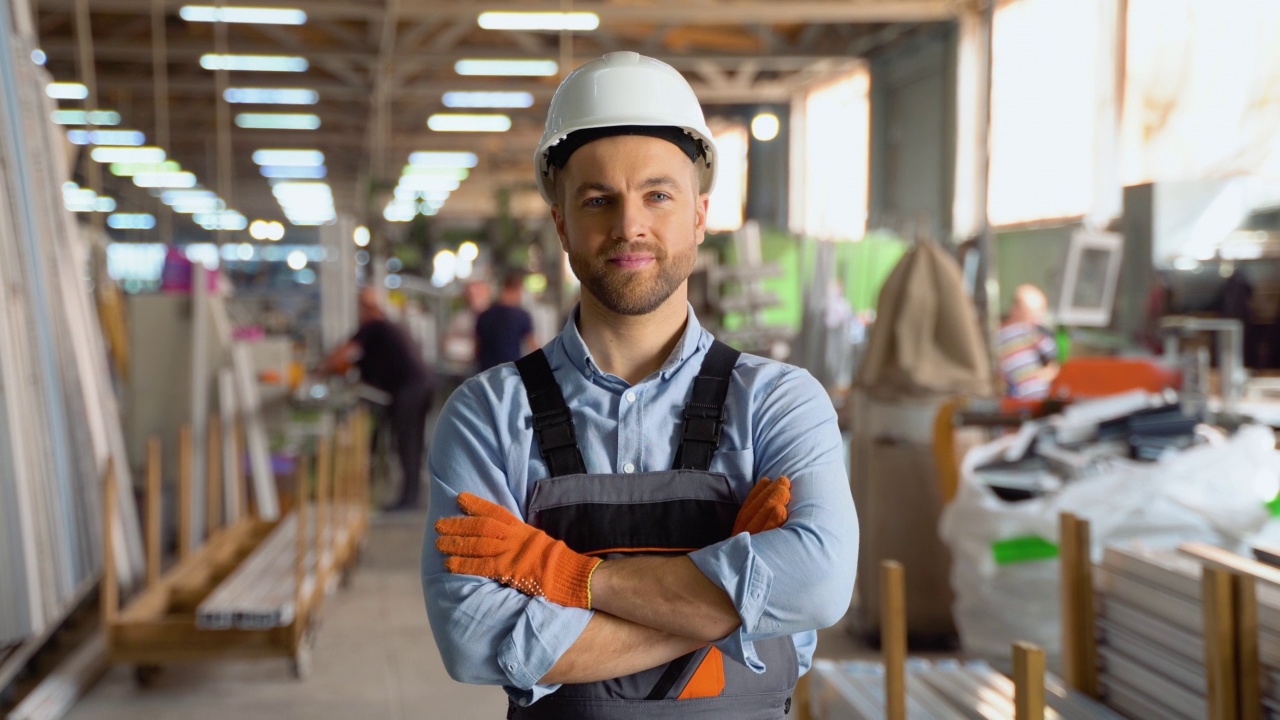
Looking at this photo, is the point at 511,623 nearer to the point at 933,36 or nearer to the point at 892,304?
the point at 892,304

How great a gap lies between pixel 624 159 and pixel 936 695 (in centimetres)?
163

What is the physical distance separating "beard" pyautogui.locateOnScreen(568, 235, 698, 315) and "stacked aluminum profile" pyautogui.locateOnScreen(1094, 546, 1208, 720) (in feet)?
4.09

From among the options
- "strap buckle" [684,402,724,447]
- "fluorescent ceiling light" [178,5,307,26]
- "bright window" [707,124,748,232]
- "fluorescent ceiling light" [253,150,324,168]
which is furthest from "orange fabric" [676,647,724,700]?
"fluorescent ceiling light" [253,150,324,168]

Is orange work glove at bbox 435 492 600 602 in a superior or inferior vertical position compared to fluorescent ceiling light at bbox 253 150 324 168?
inferior

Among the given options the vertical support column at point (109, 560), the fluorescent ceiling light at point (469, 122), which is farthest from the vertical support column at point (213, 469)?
the fluorescent ceiling light at point (469, 122)

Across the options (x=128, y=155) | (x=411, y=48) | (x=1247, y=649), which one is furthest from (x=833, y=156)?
(x=1247, y=649)

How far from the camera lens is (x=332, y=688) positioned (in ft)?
15.2

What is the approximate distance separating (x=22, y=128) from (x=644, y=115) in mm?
3659

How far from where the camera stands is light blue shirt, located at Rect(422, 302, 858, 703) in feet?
4.64

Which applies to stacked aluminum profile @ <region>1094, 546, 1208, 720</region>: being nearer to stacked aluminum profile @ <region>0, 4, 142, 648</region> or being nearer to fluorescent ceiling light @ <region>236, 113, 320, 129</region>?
stacked aluminum profile @ <region>0, 4, 142, 648</region>

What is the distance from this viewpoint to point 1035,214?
10.3 meters

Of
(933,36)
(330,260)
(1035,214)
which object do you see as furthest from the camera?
(933,36)

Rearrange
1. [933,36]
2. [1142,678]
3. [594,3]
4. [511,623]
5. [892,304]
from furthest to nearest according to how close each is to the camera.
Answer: [933,36]
[594,3]
[892,304]
[1142,678]
[511,623]

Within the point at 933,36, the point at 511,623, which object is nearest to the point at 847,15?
the point at 933,36
